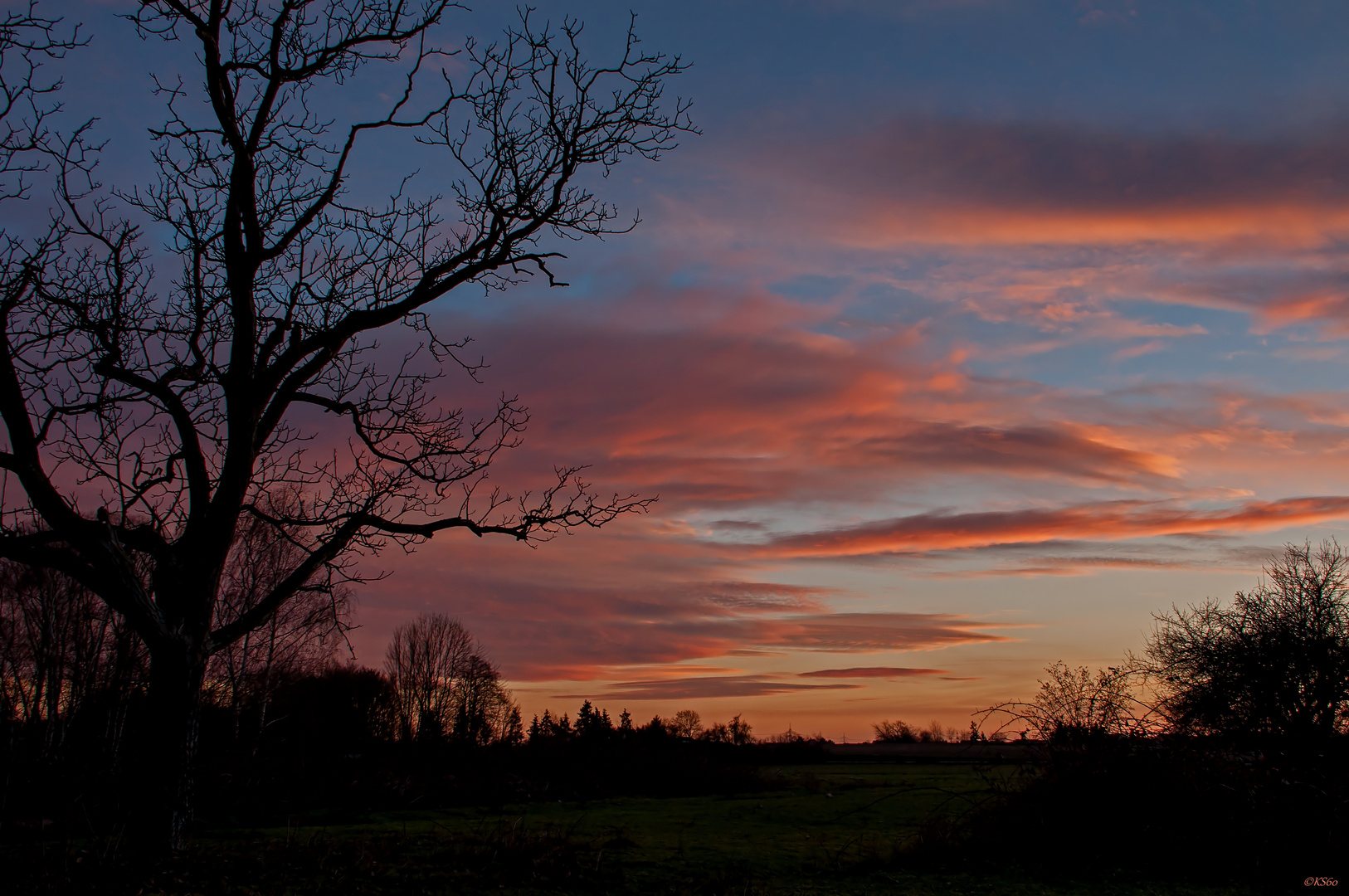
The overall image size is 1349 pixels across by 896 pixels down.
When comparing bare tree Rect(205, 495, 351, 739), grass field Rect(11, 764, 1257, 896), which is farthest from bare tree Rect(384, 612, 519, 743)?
grass field Rect(11, 764, 1257, 896)

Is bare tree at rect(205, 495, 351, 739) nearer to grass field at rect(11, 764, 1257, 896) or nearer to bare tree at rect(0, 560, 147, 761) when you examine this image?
bare tree at rect(0, 560, 147, 761)

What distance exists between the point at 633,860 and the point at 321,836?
3547 mm

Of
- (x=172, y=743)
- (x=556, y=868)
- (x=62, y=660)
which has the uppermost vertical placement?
(x=62, y=660)

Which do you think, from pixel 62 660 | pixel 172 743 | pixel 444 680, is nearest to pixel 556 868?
pixel 172 743

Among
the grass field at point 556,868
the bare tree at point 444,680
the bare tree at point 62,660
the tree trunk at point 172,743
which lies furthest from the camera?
the bare tree at point 444,680

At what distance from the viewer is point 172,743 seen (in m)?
7.59

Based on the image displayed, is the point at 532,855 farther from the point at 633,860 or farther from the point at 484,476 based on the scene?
the point at 484,476

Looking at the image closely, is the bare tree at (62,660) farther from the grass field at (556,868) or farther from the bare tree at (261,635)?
the grass field at (556,868)

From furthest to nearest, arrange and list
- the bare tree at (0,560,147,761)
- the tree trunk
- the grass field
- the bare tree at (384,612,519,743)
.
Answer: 1. the bare tree at (384,612,519,743)
2. the bare tree at (0,560,147,761)
3. the tree trunk
4. the grass field

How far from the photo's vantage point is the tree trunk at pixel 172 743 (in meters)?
7.46

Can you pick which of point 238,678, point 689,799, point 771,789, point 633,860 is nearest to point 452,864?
point 633,860

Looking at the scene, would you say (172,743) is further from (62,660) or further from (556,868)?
(62,660)

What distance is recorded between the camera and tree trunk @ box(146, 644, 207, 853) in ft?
24.5

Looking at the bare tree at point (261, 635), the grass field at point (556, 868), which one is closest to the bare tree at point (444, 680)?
the bare tree at point (261, 635)
